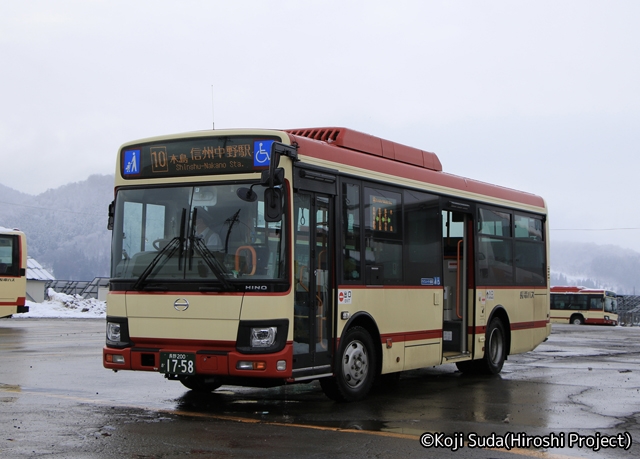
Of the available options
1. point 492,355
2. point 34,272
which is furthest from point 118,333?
point 34,272

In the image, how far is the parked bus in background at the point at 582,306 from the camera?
5953cm

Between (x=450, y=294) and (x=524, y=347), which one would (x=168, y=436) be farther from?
(x=524, y=347)

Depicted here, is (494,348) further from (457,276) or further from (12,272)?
(12,272)

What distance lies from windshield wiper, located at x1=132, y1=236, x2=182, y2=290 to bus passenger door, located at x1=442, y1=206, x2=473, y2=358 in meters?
5.35

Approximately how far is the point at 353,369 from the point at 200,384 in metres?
2.11

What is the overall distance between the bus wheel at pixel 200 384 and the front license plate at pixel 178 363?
5.26 ft

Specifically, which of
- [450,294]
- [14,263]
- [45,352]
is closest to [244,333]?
[450,294]

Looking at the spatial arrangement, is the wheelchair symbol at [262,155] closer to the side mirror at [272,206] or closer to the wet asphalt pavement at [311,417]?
the side mirror at [272,206]

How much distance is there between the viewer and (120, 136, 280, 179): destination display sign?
373 inches

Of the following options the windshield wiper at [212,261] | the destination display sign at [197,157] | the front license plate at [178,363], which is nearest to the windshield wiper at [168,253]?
the windshield wiper at [212,261]

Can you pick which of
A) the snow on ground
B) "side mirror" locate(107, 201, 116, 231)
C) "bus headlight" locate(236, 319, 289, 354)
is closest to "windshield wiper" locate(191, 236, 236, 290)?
"bus headlight" locate(236, 319, 289, 354)

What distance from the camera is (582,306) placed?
60.1 metres

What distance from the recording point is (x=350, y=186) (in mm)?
10625

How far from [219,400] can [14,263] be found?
20.3m
